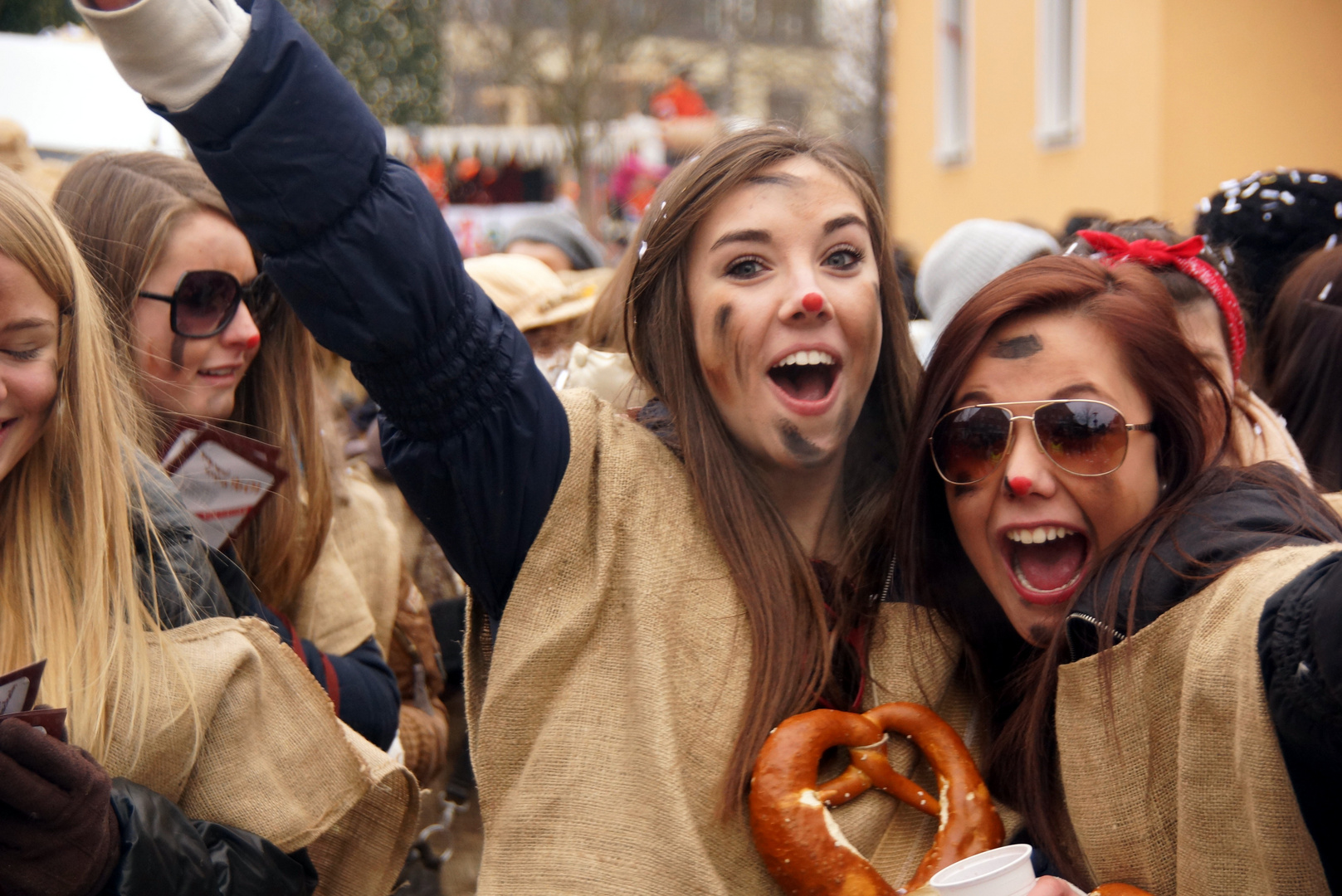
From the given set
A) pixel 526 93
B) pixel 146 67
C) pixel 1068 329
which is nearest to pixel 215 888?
pixel 146 67

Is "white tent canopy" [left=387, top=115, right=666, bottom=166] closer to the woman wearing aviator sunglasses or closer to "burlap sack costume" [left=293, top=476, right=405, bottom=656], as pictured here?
"burlap sack costume" [left=293, top=476, right=405, bottom=656]

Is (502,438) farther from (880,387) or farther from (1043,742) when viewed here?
(1043,742)

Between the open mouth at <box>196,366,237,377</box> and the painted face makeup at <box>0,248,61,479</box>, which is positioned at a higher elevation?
the painted face makeup at <box>0,248,61,479</box>

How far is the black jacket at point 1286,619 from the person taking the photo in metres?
1.40

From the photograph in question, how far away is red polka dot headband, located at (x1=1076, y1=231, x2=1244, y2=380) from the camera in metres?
2.38

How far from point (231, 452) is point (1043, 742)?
160 centimetres

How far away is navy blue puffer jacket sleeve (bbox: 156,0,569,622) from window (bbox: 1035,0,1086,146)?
40.4 feet

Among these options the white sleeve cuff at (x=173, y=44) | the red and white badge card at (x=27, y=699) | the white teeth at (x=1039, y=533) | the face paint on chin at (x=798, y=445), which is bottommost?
the white teeth at (x=1039, y=533)

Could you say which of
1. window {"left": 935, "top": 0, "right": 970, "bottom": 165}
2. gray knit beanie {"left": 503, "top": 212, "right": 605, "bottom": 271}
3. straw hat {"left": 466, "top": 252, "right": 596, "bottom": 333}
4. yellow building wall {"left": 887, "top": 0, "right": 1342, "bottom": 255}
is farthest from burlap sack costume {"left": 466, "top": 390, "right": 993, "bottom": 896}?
window {"left": 935, "top": 0, "right": 970, "bottom": 165}

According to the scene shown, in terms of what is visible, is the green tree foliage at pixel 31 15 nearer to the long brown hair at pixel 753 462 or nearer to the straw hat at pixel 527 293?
the straw hat at pixel 527 293

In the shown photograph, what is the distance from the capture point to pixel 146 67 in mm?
1489

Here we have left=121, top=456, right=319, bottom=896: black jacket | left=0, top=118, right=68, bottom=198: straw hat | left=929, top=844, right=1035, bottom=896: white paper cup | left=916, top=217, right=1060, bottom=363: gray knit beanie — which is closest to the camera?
left=929, top=844, right=1035, bottom=896: white paper cup

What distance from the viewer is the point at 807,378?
219cm

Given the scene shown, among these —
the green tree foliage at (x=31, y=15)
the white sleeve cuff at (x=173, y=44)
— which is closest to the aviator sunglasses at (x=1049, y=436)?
the white sleeve cuff at (x=173, y=44)
